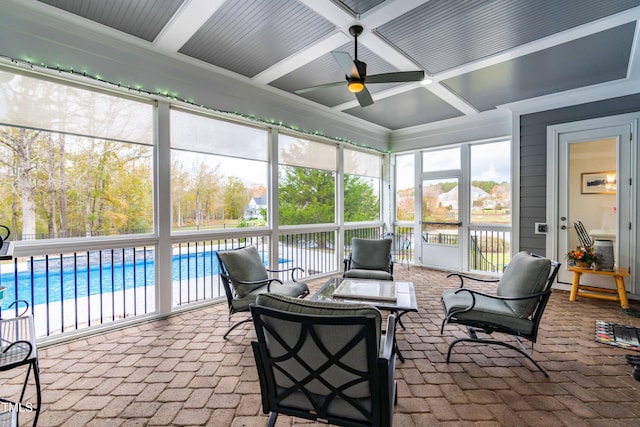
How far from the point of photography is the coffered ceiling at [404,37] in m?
2.54

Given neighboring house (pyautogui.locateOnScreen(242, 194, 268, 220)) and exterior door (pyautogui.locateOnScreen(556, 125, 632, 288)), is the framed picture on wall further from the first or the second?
neighboring house (pyautogui.locateOnScreen(242, 194, 268, 220))

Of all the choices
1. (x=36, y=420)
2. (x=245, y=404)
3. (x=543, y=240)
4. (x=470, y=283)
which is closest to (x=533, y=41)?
(x=543, y=240)

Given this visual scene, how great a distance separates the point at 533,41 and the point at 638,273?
3.60 m

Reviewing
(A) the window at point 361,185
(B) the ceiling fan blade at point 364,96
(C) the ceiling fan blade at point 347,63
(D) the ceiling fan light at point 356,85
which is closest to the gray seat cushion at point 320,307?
(C) the ceiling fan blade at point 347,63

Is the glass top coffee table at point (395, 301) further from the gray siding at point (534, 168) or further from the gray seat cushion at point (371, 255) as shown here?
the gray siding at point (534, 168)

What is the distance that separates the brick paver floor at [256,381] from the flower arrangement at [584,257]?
3.96 ft

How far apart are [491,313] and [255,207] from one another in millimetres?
3310

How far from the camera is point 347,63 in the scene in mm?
2602

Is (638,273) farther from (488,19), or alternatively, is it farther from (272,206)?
(272,206)

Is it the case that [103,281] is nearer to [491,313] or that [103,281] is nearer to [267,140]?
[267,140]

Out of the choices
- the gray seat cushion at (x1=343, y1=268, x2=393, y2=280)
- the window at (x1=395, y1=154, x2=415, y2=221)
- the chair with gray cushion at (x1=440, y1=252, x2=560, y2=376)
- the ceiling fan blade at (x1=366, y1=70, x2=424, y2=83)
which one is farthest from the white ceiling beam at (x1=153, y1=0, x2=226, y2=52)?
the window at (x1=395, y1=154, x2=415, y2=221)

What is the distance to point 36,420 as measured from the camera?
1651 millimetres

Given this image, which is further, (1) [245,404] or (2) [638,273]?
(2) [638,273]

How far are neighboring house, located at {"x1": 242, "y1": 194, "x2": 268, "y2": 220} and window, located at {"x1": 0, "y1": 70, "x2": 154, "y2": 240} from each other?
4.29 feet
